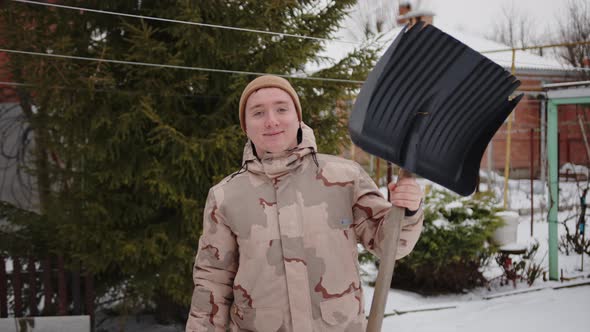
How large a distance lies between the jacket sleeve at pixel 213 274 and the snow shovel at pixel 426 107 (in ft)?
1.95

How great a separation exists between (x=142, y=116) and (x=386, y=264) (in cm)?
296

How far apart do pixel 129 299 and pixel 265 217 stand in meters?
3.13

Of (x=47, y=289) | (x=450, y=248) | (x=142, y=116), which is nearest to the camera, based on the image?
(x=142, y=116)

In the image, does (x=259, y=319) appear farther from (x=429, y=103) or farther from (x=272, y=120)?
(x=429, y=103)

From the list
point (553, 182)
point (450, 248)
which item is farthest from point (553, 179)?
point (450, 248)

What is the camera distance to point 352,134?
138 centimetres

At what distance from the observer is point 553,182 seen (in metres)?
6.40

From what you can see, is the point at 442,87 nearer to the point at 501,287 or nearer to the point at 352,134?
the point at 352,134

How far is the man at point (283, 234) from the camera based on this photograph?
168cm

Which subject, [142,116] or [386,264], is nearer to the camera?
[386,264]

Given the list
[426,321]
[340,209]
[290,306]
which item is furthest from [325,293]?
[426,321]

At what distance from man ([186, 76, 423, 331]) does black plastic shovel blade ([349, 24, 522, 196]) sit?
0.35 m

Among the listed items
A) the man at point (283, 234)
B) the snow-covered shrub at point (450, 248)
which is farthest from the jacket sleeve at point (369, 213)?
the snow-covered shrub at point (450, 248)

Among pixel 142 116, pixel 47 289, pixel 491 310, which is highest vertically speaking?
pixel 142 116
